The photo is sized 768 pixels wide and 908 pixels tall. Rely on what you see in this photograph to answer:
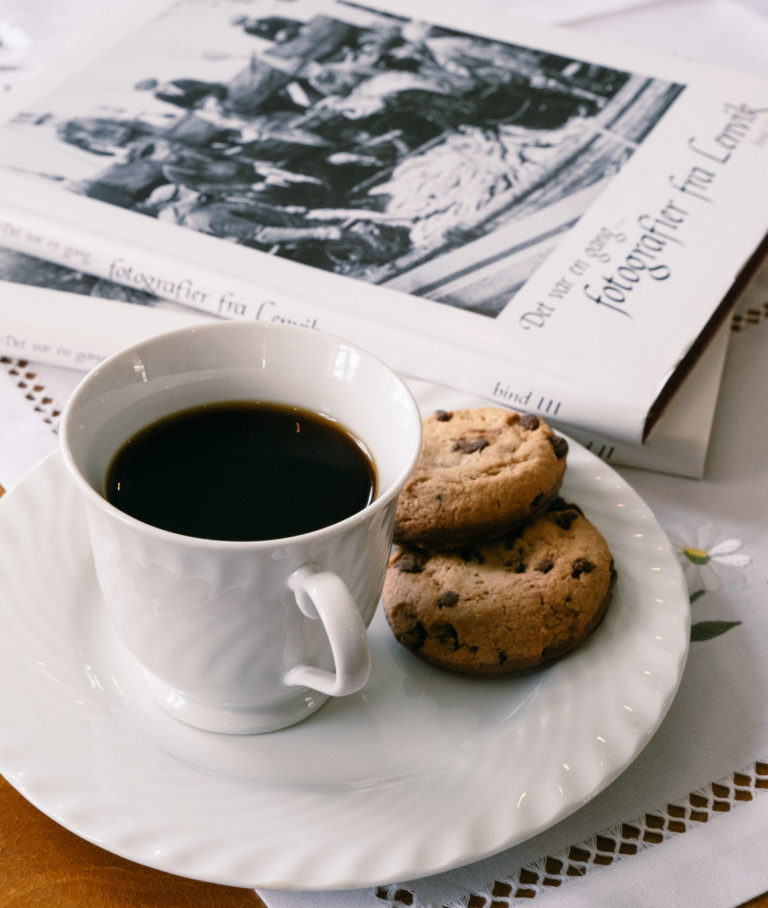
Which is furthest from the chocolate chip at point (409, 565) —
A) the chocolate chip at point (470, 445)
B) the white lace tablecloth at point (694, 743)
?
the white lace tablecloth at point (694, 743)

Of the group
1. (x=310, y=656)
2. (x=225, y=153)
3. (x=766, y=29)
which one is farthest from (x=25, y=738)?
(x=766, y=29)

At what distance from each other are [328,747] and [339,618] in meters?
0.17

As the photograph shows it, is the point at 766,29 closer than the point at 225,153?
No

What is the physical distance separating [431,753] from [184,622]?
20 centimetres

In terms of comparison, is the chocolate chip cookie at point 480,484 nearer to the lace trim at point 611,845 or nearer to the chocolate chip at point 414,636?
the chocolate chip at point 414,636

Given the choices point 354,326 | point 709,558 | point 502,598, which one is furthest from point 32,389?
point 709,558

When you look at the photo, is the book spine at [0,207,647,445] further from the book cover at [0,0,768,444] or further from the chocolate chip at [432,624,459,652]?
the chocolate chip at [432,624,459,652]

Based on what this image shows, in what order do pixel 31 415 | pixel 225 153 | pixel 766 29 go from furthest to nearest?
1. pixel 766 29
2. pixel 225 153
3. pixel 31 415

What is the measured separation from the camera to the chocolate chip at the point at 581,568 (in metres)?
0.71

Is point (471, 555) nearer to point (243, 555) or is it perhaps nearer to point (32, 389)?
point (243, 555)

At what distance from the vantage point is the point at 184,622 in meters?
0.58

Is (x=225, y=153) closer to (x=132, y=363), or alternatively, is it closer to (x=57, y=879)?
(x=132, y=363)

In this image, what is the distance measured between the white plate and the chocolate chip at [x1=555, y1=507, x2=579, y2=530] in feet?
0.17

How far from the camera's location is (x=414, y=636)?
0.69m
